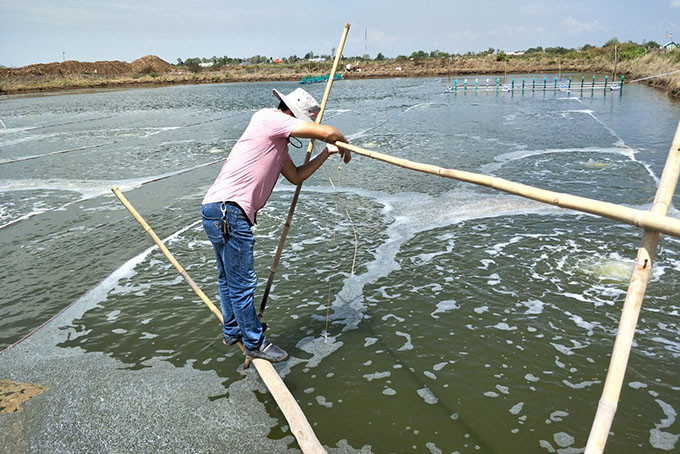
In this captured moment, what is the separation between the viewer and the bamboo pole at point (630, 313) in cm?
232

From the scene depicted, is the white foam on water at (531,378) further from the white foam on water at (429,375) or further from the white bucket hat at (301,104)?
the white bucket hat at (301,104)

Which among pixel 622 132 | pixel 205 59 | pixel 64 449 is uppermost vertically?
pixel 205 59

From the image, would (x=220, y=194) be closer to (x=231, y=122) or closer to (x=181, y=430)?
(x=181, y=430)

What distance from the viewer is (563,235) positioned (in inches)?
293

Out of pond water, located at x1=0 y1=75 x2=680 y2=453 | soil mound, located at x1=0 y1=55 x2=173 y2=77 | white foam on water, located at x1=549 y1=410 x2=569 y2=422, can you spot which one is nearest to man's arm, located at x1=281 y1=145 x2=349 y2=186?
pond water, located at x1=0 y1=75 x2=680 y2=453

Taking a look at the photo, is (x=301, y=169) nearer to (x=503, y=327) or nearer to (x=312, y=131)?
(x=312, y=131)

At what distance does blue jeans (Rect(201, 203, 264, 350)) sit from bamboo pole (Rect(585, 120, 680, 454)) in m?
2.51

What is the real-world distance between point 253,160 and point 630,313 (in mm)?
2701

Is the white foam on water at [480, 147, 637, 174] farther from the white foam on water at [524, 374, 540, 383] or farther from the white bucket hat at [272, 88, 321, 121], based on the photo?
the white bucket hat at [272, 88, 321, 121]

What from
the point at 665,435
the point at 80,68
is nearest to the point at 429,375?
the point at 665,435

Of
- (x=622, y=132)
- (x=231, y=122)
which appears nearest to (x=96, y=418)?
(x=622, y=132)

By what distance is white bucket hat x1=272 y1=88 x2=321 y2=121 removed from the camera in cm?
391

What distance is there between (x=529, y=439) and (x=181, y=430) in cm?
266

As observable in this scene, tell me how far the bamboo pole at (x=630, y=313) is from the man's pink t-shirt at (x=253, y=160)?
2.40 m
